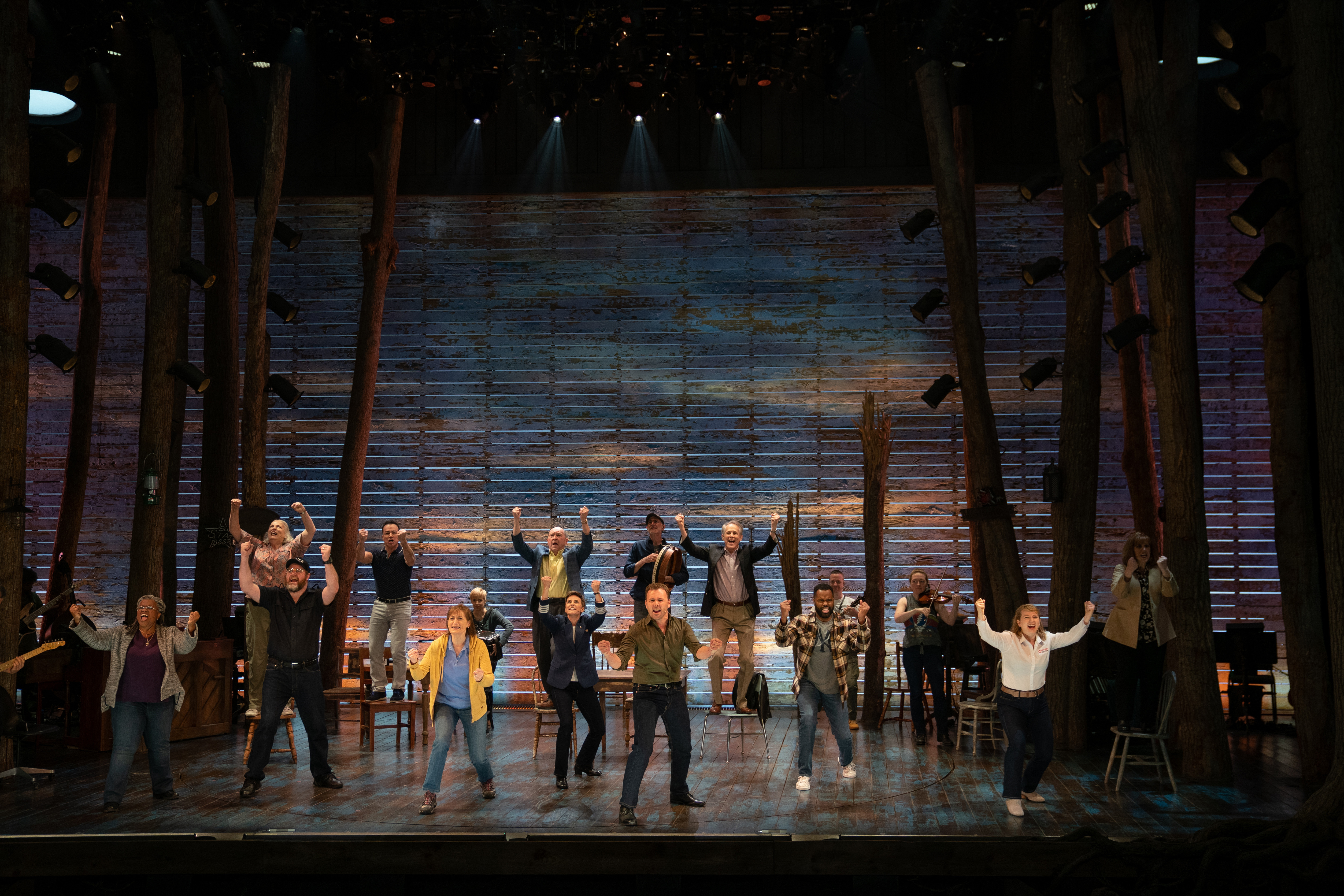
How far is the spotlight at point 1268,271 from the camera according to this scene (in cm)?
706

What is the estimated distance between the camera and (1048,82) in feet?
36.5

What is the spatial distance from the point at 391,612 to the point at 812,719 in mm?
4157

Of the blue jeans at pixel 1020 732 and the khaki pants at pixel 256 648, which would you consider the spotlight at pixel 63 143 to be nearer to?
the khaki pants at pixel 256 648

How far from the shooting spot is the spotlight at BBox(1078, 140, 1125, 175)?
8148 mm

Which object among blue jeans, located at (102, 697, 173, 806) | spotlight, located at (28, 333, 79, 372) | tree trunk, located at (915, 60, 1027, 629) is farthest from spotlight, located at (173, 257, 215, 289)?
tree trunk, located at (915, 60, 1027, 629)

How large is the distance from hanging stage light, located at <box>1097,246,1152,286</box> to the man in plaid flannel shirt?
320 centimetres

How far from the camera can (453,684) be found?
675 centimetres

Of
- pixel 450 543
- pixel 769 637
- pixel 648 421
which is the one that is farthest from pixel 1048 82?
pixel 450 543

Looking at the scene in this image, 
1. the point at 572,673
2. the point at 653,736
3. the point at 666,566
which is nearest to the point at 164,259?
the point at 666,566

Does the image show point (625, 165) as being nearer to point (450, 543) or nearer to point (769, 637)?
point (450, 543)

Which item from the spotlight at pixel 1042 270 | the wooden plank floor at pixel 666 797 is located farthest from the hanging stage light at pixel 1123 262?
the wooden plank floor at pixel 666 797

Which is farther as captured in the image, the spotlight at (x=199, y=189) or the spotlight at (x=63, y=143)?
the spotlight at (x=199, y=189)

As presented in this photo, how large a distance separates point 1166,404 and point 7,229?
28.8ft

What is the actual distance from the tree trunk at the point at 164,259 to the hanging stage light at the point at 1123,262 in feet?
25.3
